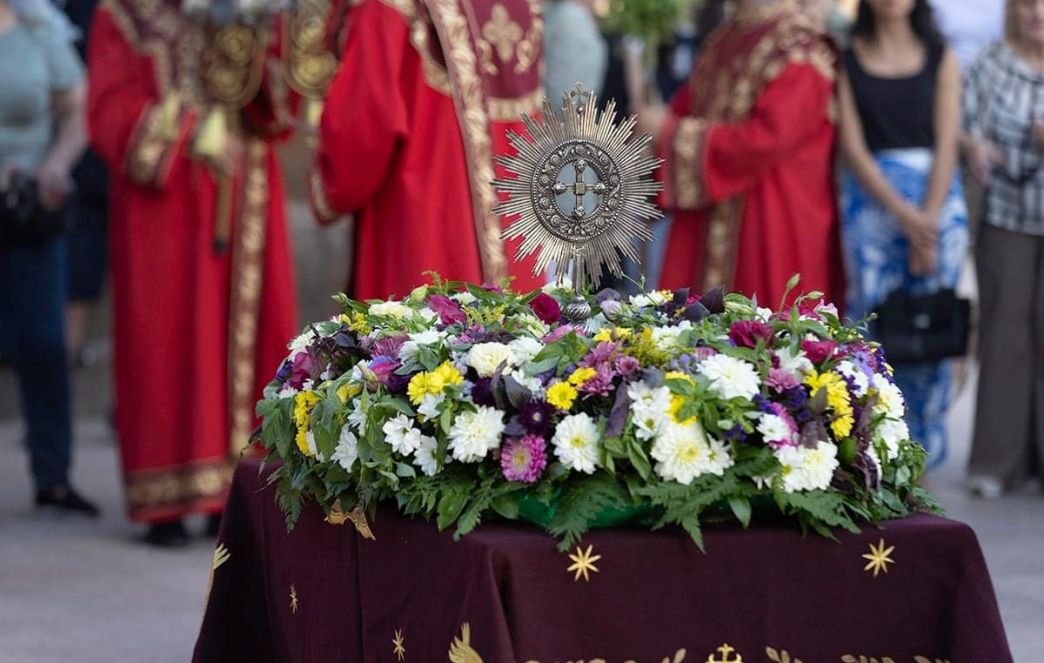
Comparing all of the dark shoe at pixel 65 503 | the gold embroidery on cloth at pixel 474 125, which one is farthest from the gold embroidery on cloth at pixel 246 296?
the gold embroidery on cloth at pixel 474 125

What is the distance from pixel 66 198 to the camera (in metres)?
6.78

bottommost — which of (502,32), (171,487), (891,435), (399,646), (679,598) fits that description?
(171,487)

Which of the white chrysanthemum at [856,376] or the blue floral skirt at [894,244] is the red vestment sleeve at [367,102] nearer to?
the white chrysanthemum at [856,376]

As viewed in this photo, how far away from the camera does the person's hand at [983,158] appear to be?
715 centimetres

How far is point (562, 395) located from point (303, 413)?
0.57m

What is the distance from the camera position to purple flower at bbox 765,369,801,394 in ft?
10.4

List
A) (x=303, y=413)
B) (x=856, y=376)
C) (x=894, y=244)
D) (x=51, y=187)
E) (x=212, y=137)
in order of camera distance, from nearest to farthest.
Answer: (x=856, y=376), (x=303, y=413), (x=212, y=137), (x=51, y=187), (x=894, y=244)

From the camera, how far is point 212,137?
244 inches

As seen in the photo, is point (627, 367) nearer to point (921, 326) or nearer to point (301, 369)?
point (301, 369)

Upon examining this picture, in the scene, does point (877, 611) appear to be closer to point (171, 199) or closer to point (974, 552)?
point (974, 552)

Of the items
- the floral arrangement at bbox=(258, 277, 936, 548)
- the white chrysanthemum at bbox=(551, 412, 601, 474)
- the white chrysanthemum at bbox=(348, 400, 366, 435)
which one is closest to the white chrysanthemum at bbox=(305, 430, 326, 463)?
the floral arrangement at bbox=(258, 277, 936, 548)

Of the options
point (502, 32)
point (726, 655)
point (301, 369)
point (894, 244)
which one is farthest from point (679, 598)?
point (894, 244)

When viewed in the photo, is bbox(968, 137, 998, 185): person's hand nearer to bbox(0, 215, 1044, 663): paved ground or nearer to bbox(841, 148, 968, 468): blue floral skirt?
bbox(841, 148, 968, 468): blue floral skirt

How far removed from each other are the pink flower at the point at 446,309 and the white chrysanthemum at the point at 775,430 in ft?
2.43
